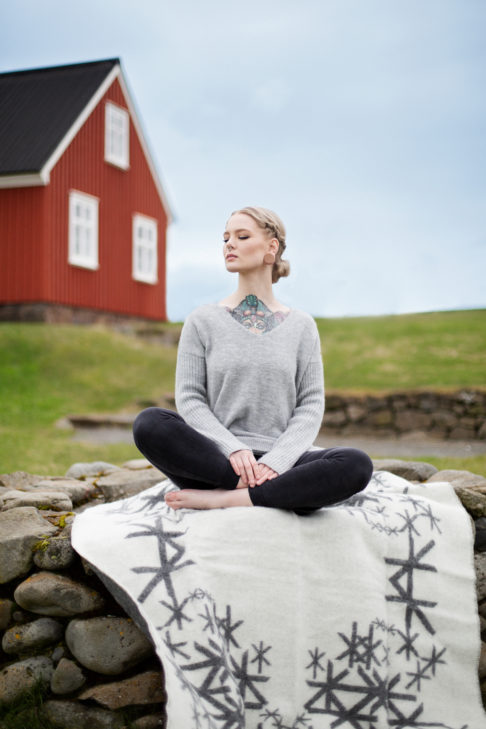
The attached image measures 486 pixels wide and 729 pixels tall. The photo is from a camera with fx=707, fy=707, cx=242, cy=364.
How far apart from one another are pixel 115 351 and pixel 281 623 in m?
12.8

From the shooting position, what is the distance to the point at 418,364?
14.4 meters

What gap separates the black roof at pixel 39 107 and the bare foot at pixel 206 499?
49.1 feet

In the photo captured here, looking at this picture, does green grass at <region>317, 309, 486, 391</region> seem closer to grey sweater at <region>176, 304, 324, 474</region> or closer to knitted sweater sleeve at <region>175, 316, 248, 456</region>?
grey sweater at <region>176, 304, 324, 474</region>

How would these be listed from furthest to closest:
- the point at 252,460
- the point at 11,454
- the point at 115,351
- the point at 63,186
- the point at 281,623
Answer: the point at 63,186
the point at 115,351
the point at 11,454
the point at 252,460
the point at 281,623

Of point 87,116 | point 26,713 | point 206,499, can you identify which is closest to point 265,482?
point 206,499

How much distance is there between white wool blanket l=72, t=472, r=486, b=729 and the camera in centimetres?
267

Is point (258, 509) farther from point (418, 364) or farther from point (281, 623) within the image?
point (418, 364)

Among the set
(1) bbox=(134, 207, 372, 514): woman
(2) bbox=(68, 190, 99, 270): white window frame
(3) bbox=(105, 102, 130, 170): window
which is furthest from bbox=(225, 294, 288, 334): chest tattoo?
(3) bbox=(105, 102, 130, 170): window

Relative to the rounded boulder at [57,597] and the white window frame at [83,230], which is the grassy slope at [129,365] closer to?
the white window frame at [83,230]

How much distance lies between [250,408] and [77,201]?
15.7 m

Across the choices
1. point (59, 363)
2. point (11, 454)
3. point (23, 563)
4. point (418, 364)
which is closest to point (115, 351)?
point (59, 363)

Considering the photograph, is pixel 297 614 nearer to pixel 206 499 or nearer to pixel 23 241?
pixel 206 499

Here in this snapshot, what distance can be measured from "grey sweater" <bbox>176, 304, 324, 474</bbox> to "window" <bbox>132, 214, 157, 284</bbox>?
16711 millimetres

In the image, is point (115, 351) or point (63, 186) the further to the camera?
point (63, 186)
